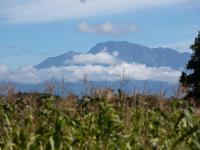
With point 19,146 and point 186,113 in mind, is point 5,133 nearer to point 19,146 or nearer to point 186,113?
point 19,146

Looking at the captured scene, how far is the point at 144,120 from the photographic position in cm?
1366

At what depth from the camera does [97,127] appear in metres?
12.0

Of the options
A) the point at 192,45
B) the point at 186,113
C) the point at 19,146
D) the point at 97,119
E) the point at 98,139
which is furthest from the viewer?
the point at 192,45

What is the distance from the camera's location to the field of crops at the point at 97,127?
953 cm

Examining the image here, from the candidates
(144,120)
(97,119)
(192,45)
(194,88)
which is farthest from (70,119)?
(192,45)

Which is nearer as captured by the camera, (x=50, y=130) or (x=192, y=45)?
(x=50, y=130)

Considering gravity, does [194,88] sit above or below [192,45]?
below

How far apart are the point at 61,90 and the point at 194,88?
3931 cm

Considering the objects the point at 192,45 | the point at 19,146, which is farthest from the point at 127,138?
the point at 192,45

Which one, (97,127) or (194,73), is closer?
(97,127)

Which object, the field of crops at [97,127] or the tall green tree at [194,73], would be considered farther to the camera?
the tall green tree at [194,73]

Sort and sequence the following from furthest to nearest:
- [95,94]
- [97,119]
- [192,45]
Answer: [192,45] → [95,94] → [97,119]

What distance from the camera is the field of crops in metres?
9.53

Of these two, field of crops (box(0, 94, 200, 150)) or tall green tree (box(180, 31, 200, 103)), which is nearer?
field of crops (box(0, 94, 200, 150))
